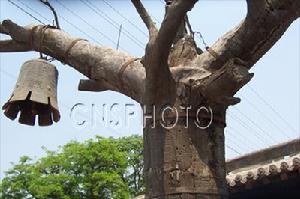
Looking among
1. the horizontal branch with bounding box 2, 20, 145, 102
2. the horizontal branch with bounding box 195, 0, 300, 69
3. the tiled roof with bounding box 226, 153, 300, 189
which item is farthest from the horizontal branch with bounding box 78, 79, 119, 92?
the tiled roof with bounding box 226, 153, 300, 189

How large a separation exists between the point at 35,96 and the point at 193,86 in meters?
1.29

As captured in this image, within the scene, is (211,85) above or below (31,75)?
below

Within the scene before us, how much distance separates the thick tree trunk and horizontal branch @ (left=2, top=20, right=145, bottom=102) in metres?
0.39

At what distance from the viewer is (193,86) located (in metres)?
2.89

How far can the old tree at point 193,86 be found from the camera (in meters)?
2.72

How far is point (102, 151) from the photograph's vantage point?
24.0 metres

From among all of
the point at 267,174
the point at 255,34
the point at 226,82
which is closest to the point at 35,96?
the point at 226,82

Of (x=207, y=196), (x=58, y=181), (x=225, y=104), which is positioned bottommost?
(x=207, y=196)

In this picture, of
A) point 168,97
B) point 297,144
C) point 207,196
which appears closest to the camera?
point 207,196

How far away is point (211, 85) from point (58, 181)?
20.6m

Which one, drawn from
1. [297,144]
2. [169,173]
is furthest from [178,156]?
[297,144]

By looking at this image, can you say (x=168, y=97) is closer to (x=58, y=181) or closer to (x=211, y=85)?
(x=211, y=85)

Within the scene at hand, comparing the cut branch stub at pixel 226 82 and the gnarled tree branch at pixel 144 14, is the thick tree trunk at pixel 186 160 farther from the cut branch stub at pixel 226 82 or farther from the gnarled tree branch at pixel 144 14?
the gnarled tree branch at pixel 144 14

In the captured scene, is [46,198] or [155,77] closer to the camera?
[155,77]
